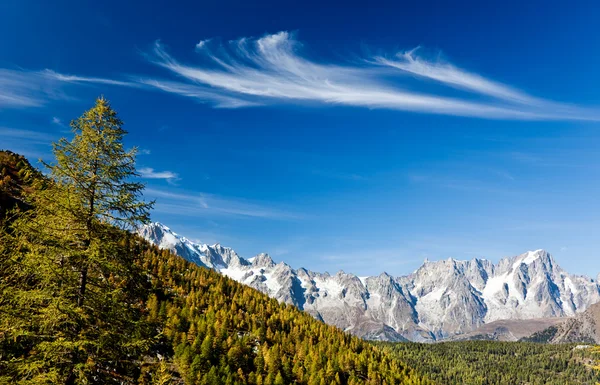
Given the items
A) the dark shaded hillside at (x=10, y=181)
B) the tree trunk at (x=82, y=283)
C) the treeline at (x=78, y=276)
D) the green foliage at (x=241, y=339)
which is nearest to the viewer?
the treeline at (x=78, y=276)

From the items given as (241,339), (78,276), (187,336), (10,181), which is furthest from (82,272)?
(241,339)

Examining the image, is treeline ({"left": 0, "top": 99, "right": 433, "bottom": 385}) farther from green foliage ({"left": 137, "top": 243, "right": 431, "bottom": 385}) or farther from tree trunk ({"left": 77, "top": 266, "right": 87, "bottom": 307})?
green foliage ({"left": 137, "top": 243, "right": 431, "bottom": 385})

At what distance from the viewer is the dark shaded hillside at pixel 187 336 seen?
18.0 metres

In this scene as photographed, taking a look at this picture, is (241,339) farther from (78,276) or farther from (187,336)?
(78,276)

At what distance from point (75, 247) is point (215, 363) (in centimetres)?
5601

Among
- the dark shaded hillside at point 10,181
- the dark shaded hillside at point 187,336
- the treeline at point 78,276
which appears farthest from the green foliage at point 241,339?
the treeline at point 78,276

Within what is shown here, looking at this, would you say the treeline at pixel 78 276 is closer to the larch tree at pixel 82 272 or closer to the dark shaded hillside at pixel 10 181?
the larch tree at pixel 82 272

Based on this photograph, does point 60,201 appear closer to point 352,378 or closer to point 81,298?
point 81,298

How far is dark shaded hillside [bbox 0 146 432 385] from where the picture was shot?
18.0 m

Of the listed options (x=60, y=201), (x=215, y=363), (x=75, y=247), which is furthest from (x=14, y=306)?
(x=215, y=363)

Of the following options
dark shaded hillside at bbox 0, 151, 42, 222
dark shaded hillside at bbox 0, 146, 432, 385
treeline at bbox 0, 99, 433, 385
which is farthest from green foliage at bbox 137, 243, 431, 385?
treeline at bbox 0, 99, 433, 385

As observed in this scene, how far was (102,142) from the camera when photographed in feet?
68.2

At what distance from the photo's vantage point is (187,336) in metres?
69.2

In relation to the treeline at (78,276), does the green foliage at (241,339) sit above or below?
below
